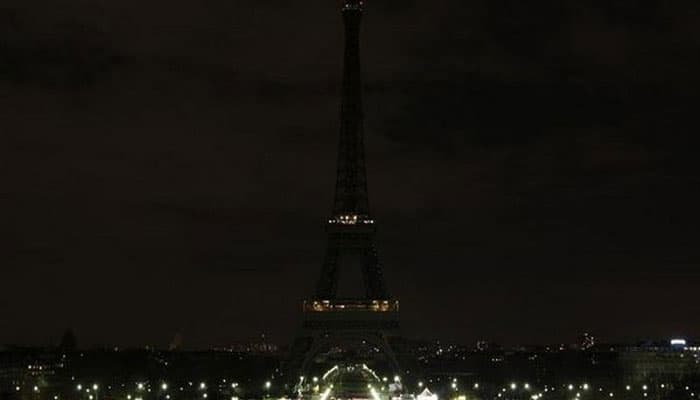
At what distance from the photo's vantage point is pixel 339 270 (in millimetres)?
95062

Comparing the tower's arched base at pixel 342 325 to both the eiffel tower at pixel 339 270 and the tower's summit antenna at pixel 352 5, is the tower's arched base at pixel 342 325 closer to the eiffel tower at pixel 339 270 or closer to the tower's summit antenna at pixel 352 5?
the eiffel tower at pixel 339 270

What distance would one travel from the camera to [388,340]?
93.4 m

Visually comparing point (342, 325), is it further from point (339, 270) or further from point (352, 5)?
point (352, 5)

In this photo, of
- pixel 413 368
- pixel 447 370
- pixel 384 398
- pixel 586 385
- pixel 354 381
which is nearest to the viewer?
pixel 384 398

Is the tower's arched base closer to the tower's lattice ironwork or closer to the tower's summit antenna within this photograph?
the tower's lattice ironwork

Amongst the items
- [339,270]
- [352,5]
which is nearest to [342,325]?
[339,270]

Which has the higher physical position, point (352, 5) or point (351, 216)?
point (352, 5)

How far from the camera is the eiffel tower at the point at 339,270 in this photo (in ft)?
304

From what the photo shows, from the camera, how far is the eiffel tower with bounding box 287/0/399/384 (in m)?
92.8

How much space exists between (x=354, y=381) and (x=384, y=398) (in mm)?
33971

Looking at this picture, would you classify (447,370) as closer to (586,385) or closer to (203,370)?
(203,370)

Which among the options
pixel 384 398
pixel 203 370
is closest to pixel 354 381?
pixel 203 370

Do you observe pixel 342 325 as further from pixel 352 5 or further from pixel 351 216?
pixel 352 5

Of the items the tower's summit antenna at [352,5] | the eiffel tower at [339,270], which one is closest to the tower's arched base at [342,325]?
the eiffel tower at [339,270]
